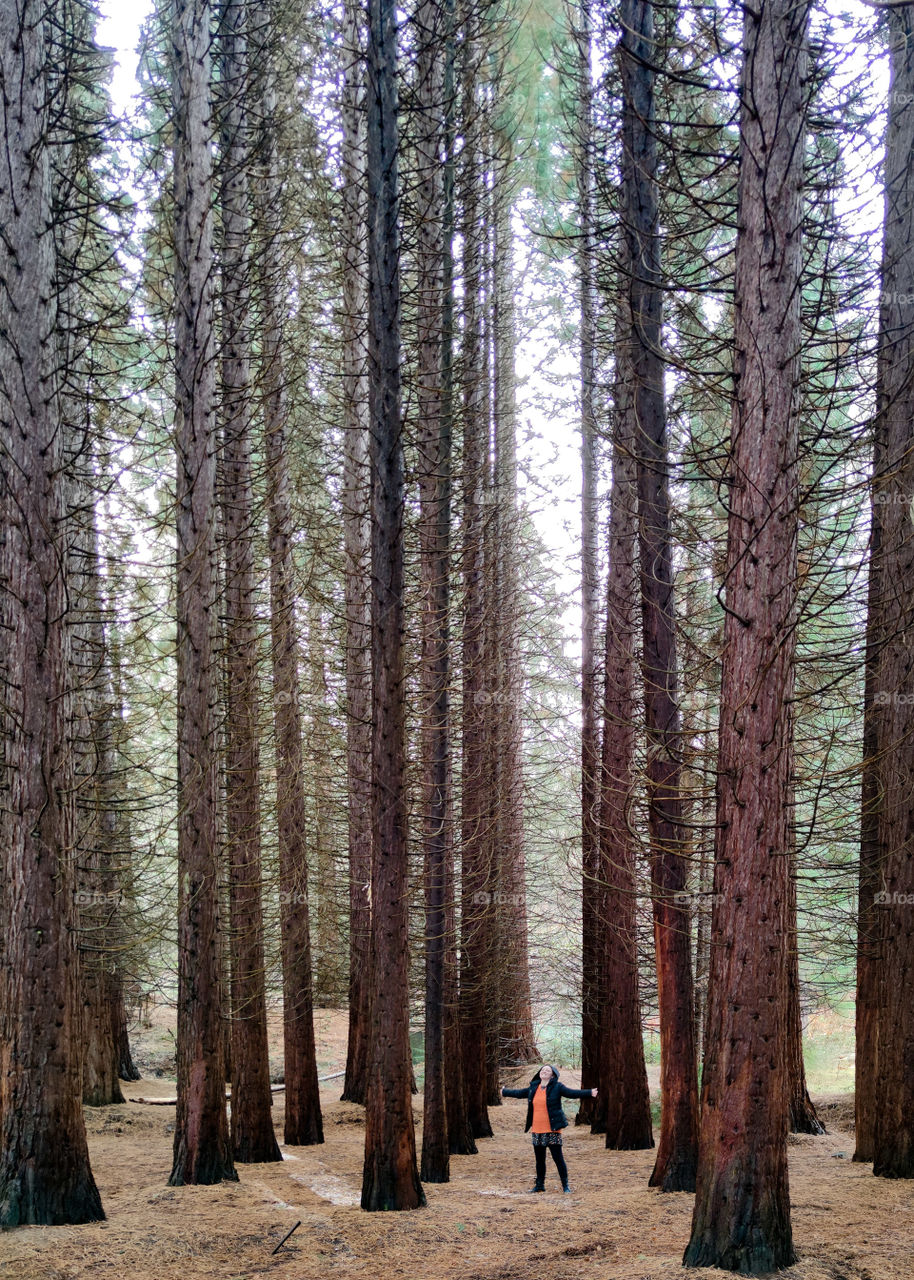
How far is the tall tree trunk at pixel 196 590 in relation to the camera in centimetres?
973

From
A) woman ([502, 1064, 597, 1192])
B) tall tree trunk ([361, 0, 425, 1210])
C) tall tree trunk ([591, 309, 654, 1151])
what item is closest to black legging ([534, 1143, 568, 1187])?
woman ([502, 1064, 597, 1192])

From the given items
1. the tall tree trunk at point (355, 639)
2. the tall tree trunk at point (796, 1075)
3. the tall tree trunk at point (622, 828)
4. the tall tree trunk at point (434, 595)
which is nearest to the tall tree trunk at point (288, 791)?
the tall tree trunk at point (355, 639)

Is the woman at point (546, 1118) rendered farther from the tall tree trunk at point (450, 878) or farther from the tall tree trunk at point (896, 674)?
the tall tree trunk at point (896, 674)

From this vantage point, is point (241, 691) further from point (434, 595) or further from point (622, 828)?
point (622, 828)

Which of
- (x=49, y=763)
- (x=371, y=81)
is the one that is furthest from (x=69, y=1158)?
(x=371, y=81)

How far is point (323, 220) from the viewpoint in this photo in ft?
49.5

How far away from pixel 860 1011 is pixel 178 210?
1071 centimetres

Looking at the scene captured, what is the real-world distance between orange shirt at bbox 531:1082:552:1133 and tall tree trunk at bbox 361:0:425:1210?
206 centimetres

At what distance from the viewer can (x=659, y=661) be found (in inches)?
398

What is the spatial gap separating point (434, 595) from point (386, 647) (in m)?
2.81

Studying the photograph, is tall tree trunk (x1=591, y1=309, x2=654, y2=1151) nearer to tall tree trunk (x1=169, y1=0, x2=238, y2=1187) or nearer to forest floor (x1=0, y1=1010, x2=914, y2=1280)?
forest floor (x1=0, y1=1010, x2=914, y2=1280)

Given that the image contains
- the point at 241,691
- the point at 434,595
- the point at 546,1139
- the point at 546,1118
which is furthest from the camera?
the point at 434,595

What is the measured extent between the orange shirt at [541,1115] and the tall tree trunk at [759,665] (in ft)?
16.6

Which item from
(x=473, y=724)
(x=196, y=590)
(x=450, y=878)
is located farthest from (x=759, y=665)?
(x=473, y=724)
